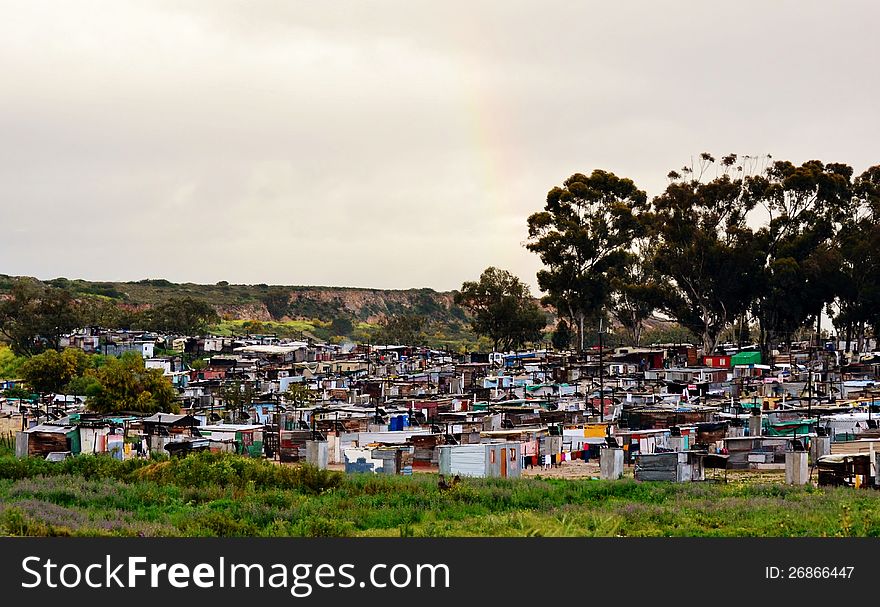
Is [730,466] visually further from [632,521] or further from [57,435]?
[57,435]

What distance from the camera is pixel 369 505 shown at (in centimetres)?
1870

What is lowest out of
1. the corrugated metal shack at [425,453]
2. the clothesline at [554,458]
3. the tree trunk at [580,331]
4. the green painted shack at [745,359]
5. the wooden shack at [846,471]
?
the clothesline at [554,458]

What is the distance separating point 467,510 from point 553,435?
12.4m

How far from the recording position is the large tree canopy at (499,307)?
66250 millimetres

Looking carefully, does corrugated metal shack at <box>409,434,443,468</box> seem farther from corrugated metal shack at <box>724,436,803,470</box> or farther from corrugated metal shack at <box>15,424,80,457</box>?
corrugated metal shack at <box>15,424,80,457</box>

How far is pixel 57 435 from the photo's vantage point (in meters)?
29.8

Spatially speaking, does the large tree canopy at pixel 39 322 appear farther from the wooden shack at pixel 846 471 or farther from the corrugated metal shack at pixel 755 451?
the wooden shack at pixel 846 471

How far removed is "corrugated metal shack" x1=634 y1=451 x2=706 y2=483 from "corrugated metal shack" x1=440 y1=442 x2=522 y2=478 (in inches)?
128

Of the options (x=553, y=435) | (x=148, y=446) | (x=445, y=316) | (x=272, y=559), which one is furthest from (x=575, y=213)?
(x=445, y=316)

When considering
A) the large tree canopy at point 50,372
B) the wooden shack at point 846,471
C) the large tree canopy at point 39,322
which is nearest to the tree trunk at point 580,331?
the large tree canopy at point 50,372

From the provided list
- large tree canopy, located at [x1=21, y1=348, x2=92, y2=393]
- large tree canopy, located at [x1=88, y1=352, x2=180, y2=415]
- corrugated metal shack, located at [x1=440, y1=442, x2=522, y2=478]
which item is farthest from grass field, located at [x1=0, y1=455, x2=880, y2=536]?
large tree canopy, located at [x1=21, y1=348, x2=92, y2=393]

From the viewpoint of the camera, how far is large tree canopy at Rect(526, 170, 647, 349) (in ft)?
196

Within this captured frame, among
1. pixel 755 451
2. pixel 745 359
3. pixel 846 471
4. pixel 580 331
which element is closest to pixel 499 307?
pixel 580 331

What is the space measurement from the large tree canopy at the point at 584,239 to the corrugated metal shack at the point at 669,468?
3526 cm
